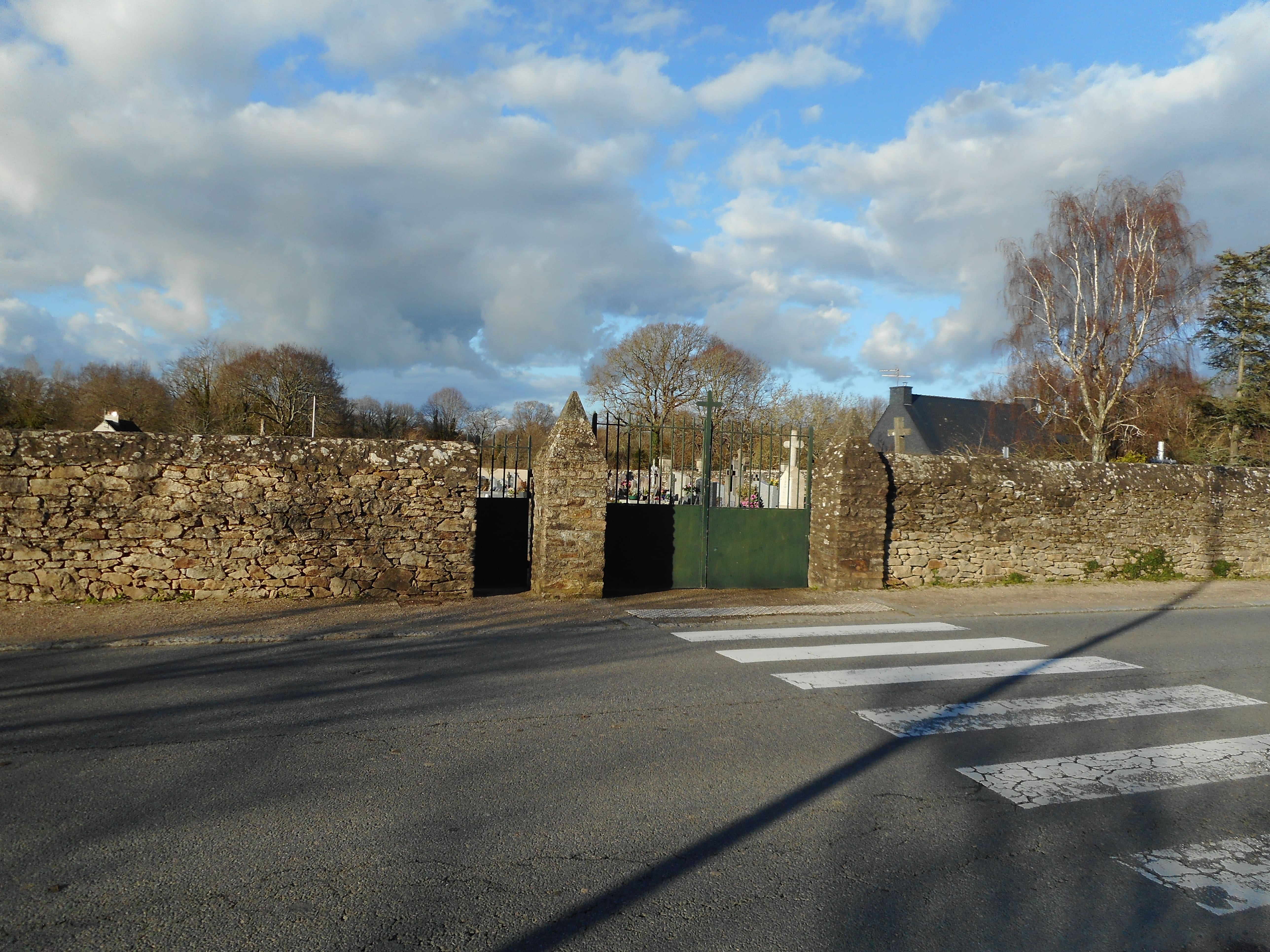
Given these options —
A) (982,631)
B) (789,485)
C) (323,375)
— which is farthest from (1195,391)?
(323,375)

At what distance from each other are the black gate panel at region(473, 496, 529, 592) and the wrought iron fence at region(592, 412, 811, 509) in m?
1.36

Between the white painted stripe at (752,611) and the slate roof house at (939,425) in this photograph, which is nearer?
the white painted stripe at (752,611)

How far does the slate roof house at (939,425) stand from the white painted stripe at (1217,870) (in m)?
35.4

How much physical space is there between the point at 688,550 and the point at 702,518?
51 centimetres

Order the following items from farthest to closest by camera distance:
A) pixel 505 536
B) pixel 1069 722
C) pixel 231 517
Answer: pixel 505 536 → pixel 231 517 → pixel 1069 722

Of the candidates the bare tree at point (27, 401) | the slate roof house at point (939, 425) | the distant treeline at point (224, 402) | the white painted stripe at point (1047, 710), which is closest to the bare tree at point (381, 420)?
the distant treeline at point (224, 402)

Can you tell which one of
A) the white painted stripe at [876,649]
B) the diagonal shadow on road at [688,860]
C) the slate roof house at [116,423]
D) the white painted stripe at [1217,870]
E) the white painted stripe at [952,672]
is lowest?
the white painted stripe at [876,649]

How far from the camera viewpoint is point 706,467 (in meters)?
11.7

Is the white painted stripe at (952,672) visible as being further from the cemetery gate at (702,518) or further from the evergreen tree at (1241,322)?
the evergreen tree at (1241,322)

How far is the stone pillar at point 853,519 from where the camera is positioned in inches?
473

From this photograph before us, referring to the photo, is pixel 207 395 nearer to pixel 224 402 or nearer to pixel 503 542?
pixel 224 402

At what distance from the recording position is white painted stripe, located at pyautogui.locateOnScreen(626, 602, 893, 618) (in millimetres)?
9891

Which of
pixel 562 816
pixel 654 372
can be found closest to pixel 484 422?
pixel 654 372

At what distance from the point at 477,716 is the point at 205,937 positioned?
2.71 meters
